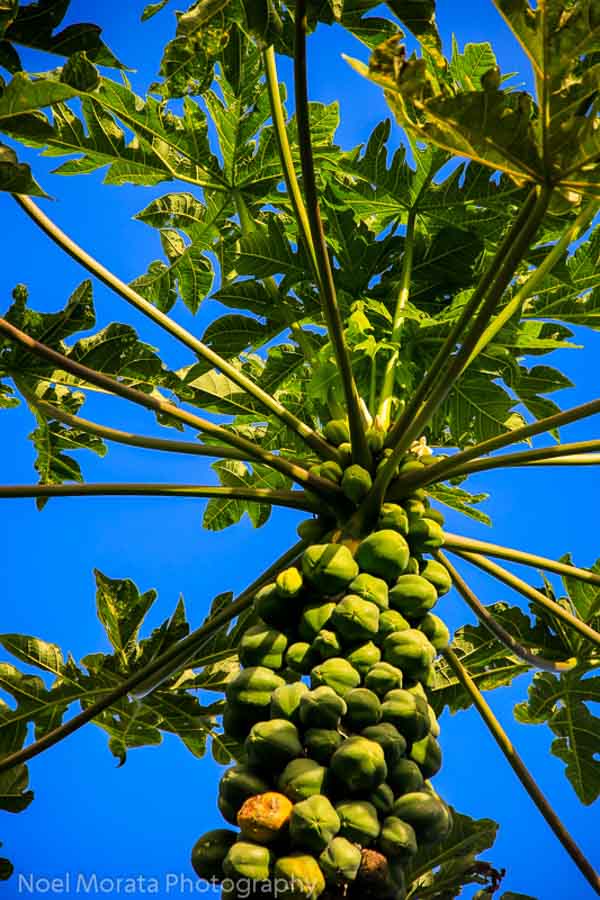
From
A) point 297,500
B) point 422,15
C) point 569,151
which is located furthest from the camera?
point 297,500

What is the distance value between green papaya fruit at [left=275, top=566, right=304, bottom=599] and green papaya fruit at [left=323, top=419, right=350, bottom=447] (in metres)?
0.57

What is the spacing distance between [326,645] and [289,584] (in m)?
0.20

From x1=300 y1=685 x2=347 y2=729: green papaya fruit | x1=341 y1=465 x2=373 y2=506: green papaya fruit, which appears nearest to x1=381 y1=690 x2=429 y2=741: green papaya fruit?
x1=300 y1=685 x2=347 y2=729: green papaya fruit

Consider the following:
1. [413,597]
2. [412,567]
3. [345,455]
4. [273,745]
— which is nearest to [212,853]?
[273,745]

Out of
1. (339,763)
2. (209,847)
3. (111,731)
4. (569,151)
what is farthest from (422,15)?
(111,731)

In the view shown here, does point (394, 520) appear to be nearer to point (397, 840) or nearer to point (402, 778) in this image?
point (402, 778)

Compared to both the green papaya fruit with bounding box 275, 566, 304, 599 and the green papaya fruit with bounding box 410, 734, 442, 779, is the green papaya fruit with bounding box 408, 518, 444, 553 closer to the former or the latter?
the green papaya fruit with bounding box 275, 566, 304, 599

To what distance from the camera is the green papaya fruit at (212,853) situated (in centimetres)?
206

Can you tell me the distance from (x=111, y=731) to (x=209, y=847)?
→ 1.19 meters

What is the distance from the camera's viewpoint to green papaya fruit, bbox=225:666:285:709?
87.1 inches

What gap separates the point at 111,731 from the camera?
3174 mm

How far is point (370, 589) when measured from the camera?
233 cm

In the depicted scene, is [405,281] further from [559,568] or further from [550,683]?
[550,683]

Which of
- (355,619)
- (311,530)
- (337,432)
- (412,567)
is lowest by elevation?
(355,619)
